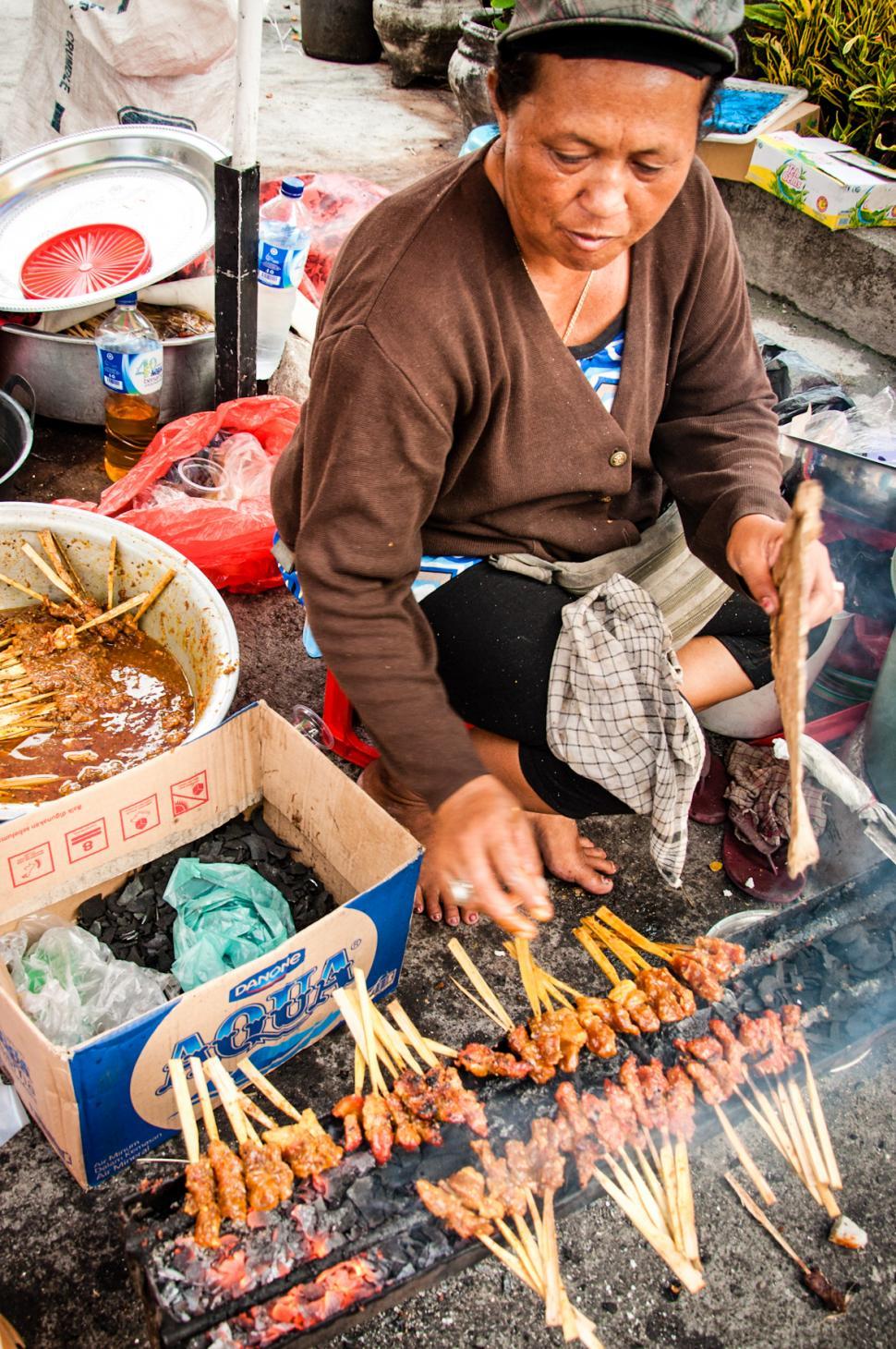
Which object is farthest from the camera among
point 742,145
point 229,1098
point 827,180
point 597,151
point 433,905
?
point 742,145

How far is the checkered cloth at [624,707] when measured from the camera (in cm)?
221

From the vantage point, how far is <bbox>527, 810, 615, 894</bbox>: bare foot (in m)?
2.73

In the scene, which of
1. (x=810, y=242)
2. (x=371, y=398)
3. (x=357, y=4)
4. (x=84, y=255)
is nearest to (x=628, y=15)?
(x=371, y=398)

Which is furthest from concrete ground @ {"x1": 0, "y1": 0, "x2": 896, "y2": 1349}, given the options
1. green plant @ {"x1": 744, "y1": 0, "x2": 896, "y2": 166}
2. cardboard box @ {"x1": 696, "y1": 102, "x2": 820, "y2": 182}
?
green plant @ {"x1": 744, "y1": 0, "x2": 896, "y2": 166}

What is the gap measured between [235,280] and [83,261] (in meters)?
0.61

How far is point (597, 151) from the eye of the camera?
5.39ft

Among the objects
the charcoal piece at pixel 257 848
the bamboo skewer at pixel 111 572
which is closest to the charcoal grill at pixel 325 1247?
the charcoal piece at pixel 257 848

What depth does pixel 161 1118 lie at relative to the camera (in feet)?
6.59

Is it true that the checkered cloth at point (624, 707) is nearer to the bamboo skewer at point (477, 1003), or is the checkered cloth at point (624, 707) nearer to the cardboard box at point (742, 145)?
the bamboo skewer at point (477, 1003)

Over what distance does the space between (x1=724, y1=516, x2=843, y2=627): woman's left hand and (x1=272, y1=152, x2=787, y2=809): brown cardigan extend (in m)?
0.06

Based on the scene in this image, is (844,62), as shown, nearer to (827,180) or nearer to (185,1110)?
(827,180)

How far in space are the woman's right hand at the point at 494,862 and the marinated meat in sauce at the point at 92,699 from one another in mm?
1280

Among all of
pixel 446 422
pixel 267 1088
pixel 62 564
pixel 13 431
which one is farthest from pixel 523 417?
pixel 13 431

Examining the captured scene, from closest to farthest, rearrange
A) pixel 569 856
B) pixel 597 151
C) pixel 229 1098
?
1. pixel 597 151
2. pixel 229 1098
3. pixel 569 856
